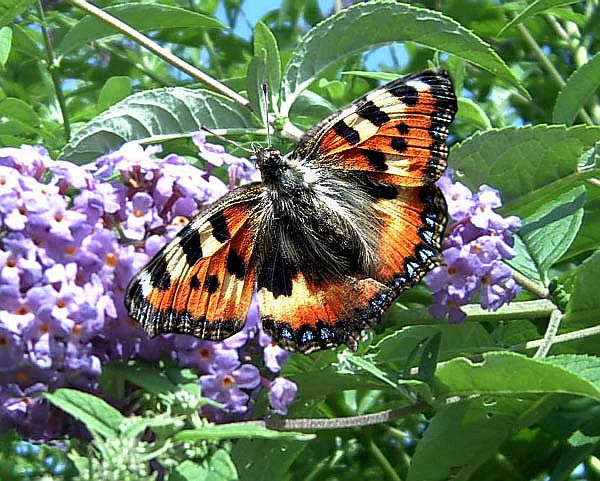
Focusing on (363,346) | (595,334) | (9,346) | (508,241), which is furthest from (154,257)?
(595,334)

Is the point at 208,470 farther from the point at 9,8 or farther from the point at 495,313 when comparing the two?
the point at 9,8

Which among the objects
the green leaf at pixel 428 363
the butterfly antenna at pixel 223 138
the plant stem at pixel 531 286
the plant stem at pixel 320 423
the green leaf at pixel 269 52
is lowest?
the plant stem at pixel 531 286

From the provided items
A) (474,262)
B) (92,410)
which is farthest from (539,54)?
(92,410)

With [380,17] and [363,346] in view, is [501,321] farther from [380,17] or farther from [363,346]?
[380,17]

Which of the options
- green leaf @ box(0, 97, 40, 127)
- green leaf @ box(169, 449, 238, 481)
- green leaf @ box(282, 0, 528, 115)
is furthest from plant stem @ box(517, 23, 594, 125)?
green leaf @ box(169, 449, 238, 481)

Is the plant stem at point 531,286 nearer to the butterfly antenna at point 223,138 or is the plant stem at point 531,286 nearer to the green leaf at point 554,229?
the green leaf at point 554,229

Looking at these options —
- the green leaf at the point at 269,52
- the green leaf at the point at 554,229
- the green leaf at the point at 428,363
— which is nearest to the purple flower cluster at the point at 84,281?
the green leaf at the point at 428,363
